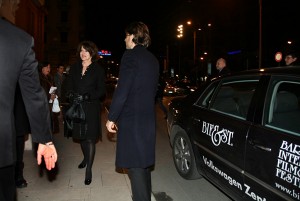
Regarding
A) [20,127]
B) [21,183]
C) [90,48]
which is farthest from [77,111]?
[21,183]

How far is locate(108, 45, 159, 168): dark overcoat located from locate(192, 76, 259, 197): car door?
2.69 feet

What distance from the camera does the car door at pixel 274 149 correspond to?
2.68 m

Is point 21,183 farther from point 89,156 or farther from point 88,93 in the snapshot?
point 88,93

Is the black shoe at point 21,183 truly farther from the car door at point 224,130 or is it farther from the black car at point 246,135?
the car door at point 224,130

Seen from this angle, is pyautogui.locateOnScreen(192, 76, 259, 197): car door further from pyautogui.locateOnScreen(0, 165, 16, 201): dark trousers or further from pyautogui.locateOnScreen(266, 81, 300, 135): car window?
pyautogui.locateOnScreen(0, 165, 16, 201): dark trousers

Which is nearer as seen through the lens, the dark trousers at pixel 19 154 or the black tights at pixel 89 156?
the dark trousers at pixel 19 154

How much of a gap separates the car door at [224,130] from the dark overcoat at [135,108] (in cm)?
82

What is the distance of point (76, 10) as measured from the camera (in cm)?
6500

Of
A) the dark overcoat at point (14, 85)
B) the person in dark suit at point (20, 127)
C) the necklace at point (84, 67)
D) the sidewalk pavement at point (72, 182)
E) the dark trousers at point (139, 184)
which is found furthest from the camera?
the necklace at point (84, 67)

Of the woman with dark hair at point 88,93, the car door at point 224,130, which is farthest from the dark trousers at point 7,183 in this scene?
the woman with dark hair at point 88,93

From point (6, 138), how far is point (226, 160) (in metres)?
2.36

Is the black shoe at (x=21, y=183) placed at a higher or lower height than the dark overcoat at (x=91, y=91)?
lower

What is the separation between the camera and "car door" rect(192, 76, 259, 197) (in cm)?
342

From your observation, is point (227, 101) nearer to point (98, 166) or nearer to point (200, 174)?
point (200, 174)
